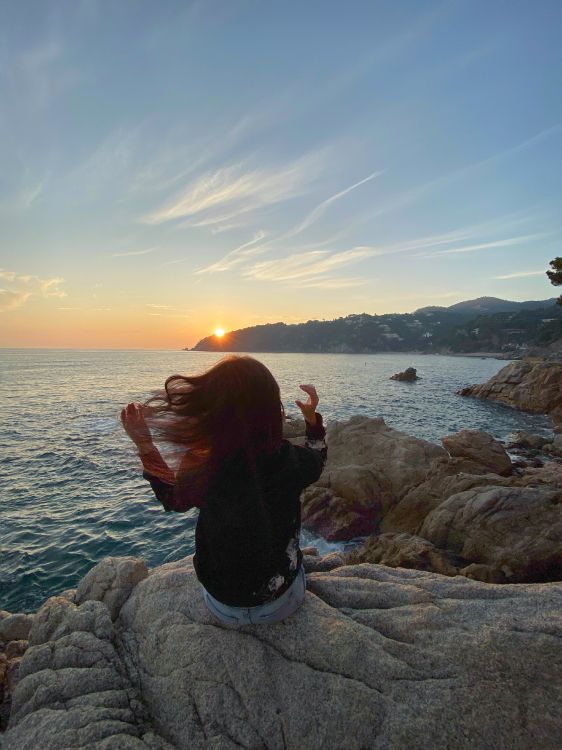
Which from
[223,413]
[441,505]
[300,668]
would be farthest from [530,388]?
[223,413]

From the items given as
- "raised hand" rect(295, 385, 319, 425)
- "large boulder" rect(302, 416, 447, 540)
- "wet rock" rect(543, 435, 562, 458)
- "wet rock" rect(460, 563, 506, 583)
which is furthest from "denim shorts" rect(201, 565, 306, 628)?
"wet rock" rect(543, 435, 562, 458)

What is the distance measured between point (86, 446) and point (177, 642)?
22807 millimetres

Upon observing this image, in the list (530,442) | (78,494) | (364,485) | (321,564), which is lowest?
(530,442)

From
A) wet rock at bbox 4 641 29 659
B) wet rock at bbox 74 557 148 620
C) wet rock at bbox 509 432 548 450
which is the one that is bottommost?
wet rock at bbox 509 432 548 450

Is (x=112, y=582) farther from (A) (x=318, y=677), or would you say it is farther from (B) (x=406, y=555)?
(B) (x=406, y=555)

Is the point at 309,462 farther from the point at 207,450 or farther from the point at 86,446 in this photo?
the point at 86,446

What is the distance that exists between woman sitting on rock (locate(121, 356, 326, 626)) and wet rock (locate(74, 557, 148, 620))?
253cm

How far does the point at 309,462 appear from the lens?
13.1 feet

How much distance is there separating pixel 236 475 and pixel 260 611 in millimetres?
1650

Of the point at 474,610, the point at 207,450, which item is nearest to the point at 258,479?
the point at 207,450

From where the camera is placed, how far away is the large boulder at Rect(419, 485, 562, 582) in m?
7.96

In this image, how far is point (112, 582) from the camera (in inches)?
246

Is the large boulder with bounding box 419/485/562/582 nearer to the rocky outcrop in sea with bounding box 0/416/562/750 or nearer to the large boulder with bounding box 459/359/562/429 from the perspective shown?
the rocky outcrop in sea with bounding box 0/416/562/750

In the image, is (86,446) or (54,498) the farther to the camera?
(86,446)
